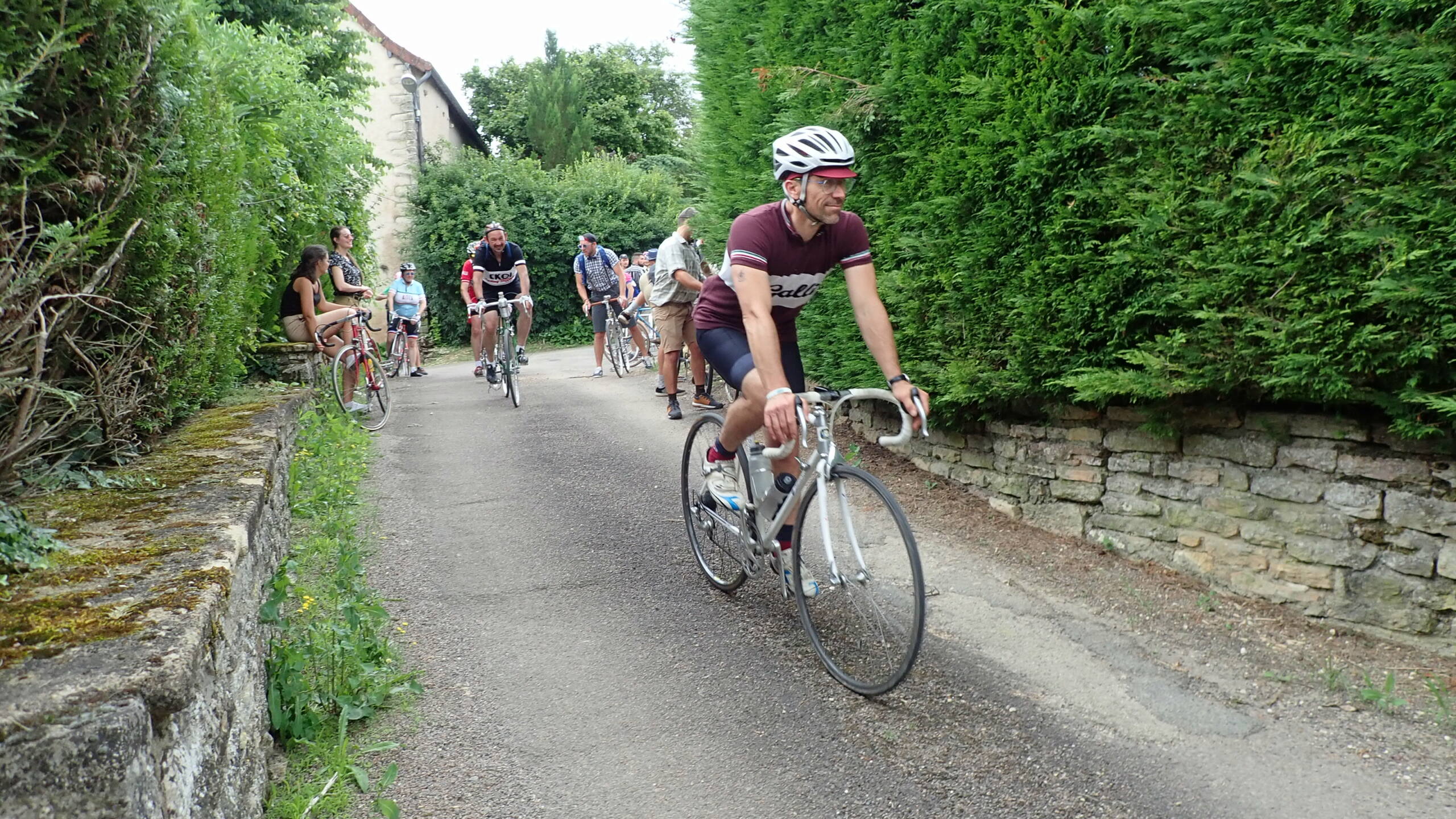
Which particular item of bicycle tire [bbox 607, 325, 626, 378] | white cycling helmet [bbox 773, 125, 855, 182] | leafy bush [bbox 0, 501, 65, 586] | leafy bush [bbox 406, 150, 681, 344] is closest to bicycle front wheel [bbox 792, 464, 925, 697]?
white cycling helmet [bbox 773, 125, 855, 182]

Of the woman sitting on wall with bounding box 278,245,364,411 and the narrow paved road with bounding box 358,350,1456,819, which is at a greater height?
the woman sitting on wall with bounding box 278,245,364,411

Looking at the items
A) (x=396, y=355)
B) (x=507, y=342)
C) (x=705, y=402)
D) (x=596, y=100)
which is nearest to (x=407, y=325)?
(x=396, y=355)

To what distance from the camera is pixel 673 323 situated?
1007cm

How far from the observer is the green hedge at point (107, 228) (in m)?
3.04

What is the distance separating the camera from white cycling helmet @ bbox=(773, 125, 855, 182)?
394 centimetres

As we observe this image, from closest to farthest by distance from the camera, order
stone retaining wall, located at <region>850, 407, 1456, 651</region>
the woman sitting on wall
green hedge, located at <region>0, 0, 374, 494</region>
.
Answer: green hedge, located at <region>0, 0, 374, 494</region>
stone retaining wall, located at <region>850, 407, 1456, 651</region>
the woman sitting on wall

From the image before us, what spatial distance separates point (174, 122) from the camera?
14.1 feet

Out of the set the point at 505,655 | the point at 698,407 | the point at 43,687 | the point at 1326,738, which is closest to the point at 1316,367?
the point at 1326,738

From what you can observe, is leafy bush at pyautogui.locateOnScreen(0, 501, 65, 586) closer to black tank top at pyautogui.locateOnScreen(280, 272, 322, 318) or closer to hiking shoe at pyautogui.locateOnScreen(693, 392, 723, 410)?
hiking shoe at pyautogui.locateOnScreen(693, 392, 723, 410)

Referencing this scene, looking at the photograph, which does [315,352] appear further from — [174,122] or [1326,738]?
[1326,738]

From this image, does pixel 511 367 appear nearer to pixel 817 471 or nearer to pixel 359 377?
pixel 359 377

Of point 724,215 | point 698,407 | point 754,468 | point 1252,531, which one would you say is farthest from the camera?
point 698,407

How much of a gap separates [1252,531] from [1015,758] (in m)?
2.16

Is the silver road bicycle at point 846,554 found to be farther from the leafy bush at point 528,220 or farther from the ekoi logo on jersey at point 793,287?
the leafy bush at point 528,220
